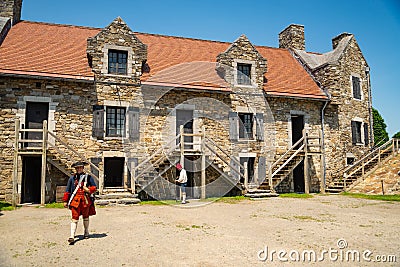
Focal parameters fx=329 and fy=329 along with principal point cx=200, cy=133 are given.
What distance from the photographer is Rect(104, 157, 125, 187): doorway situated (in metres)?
14.8

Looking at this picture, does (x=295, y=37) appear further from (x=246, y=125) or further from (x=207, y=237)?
(x=207, y=237)

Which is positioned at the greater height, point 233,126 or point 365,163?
point 233,126

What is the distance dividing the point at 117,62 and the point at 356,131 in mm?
13717

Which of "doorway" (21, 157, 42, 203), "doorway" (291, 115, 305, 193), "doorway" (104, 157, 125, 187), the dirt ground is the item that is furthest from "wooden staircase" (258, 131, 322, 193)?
"doorway" (21, 157, 42, 203)

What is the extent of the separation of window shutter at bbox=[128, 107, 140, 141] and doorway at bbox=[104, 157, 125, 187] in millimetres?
1159

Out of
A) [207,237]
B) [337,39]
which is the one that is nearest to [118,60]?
[207,237]

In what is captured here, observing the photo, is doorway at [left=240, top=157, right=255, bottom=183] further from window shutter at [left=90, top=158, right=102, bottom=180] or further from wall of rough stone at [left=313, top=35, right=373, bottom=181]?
window shutter at [left=90, top=158, right=102, bottom=180]

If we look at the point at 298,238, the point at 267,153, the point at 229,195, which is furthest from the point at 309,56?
the point at 298,238

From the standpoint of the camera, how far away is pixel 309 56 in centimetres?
2134

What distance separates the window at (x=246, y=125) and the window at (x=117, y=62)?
611 centimetres

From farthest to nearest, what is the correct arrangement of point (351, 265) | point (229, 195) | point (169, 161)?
point (229, 195), point (169, 161), point (351, 265)

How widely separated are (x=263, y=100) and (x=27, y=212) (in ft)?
37.9

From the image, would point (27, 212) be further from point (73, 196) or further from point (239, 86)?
point (239, 86)

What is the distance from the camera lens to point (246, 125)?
1669cm
